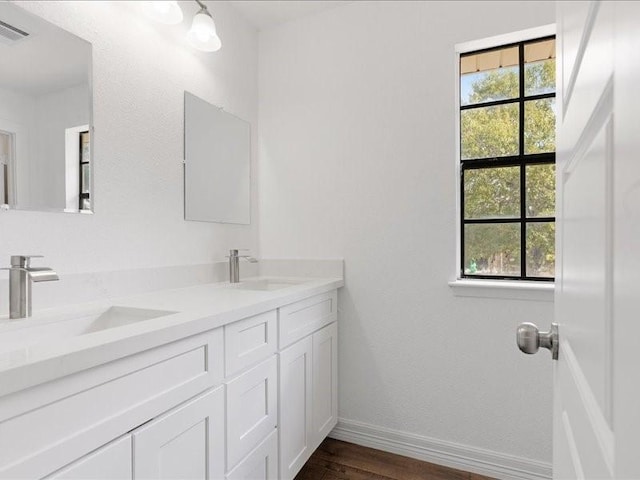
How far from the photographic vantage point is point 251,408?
1308 mm

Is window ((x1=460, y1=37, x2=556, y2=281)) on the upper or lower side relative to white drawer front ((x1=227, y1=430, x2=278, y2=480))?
upper

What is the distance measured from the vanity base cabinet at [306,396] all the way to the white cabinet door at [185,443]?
0.41 m

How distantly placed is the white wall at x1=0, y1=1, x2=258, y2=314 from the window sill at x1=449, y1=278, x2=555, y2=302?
1304 mm

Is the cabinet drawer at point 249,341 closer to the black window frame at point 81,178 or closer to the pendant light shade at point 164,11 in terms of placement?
the black window frame at point 81,178

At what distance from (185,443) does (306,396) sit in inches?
31.4

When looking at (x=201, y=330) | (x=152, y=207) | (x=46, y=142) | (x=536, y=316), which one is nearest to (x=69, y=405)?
(x=201, y=330)

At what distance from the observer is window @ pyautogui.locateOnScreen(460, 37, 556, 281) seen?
180 centimetres

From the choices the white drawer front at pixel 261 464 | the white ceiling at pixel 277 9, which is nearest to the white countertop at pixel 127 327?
the white drawer front at pixel 261 464

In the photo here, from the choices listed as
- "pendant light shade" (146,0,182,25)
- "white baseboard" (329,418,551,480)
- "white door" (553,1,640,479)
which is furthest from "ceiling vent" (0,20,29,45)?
"white baseboard" (329,418,551,480)

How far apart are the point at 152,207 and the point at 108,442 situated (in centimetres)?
104

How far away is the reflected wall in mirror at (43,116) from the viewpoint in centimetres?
114

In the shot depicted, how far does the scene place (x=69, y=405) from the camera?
722 millimetres

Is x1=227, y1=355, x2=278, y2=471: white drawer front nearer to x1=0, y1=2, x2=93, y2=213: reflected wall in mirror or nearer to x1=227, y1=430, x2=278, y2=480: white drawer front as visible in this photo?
x1=227, y1=430, x2=278, y2=480: white drawer front

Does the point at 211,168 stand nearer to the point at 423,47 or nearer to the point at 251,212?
the point at 251,212
